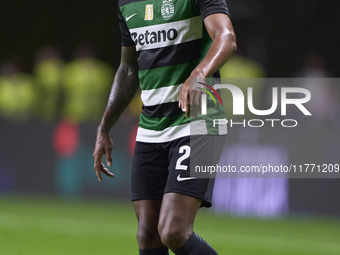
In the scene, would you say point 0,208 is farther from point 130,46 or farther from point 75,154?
point 130,46

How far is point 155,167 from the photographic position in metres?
3.31

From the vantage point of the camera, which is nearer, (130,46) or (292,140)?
(130,46)

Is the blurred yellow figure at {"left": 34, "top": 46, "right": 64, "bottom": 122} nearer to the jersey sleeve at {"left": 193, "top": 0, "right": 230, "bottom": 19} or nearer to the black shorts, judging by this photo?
the black shorts

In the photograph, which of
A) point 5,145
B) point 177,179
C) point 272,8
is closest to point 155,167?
point 177,179

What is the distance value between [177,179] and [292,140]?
155 inches

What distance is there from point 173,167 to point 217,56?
65cm

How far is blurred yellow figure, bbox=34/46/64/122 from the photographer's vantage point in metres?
9.14

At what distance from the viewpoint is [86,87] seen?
905 cm

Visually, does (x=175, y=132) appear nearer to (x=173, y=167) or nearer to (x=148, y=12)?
(x=173, y=167)

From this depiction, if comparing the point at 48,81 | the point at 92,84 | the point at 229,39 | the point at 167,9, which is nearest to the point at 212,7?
the point at 229,39

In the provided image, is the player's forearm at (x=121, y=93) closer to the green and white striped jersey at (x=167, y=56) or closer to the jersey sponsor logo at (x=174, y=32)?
the green and white striped jersey at (x=167, y=56)

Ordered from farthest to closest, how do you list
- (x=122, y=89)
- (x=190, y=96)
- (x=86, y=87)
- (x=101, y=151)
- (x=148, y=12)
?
1. (x=86, y=87)
2. (x=122, y=89)
3. (x=101, y=151)
4. (x=148, y=12)
5. (x=190, y=96)

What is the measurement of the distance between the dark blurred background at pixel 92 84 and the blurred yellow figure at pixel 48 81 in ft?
0.06

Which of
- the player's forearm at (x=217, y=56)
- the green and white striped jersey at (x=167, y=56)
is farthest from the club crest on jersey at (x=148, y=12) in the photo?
the player's forearm at (x=217, y=56)
